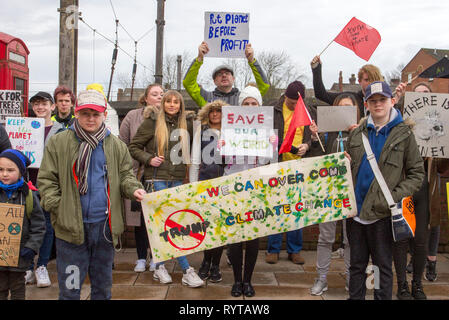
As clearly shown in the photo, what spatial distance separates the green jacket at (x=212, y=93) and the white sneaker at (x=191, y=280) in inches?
76.4

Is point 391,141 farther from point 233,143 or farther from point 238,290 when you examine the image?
point 238,290

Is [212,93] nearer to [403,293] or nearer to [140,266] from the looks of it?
[140,266]

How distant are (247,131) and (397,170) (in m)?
1.45

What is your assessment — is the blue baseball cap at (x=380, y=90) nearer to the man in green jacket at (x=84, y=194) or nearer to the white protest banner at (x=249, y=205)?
the white protest banner at (x=249, y=205)

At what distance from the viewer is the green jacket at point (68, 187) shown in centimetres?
321

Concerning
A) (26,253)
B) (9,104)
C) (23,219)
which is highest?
(9,104)

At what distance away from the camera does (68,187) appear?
3.22 metres

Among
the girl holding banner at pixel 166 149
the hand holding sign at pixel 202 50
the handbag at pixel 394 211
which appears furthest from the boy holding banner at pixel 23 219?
the handbag at pixel 394 211

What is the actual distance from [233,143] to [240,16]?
1.71 metres

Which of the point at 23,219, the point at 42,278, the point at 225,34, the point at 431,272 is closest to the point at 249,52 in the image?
the point at 225,34

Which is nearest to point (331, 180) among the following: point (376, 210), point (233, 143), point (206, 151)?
point (376, 210)

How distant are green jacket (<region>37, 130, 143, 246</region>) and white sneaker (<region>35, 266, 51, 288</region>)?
1.60m

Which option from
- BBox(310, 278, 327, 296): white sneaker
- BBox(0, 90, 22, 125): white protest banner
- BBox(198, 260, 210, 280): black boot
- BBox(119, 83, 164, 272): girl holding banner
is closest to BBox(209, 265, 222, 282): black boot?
BBox(198, 260, 210, 280): black boot

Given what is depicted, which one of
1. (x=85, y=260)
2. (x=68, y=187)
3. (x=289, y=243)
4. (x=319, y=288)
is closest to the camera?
(x=68, y=187)
